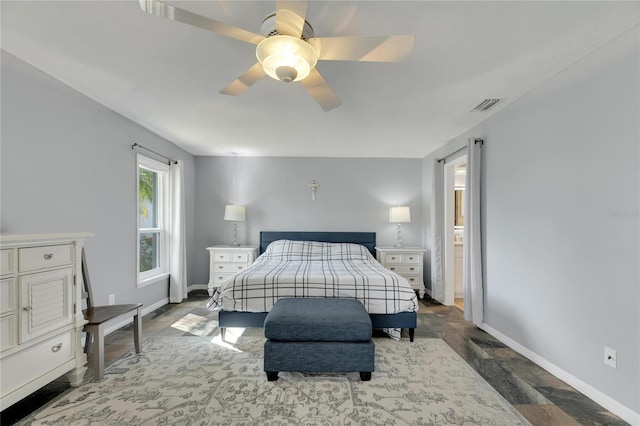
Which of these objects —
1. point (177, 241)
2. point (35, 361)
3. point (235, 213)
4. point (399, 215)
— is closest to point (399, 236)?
point (399, 215)

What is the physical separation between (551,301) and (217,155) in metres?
4.81

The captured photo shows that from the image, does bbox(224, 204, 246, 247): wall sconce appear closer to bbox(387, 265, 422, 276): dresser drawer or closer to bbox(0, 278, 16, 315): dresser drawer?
bbox(387, 265, 422, 276): dresser drawer

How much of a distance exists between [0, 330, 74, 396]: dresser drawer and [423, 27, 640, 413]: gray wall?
359 cm

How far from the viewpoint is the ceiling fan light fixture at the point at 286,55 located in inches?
54.2

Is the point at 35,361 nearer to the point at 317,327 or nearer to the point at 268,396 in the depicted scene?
the point at 268,396

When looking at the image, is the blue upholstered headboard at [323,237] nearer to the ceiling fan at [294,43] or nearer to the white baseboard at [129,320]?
the white baseboard at [129,320]

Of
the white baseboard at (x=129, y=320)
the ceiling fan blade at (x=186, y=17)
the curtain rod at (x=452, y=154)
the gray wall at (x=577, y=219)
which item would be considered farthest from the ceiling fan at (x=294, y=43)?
→ the white baseboard at (x=129, y=320)

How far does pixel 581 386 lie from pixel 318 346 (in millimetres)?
1860

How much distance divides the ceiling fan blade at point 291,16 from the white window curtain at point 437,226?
3.42 metres

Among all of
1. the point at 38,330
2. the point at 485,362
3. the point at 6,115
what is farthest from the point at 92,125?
the point at 485,362

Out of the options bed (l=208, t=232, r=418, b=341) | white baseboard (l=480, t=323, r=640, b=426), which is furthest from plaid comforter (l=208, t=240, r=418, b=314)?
white baseboard (l=480, t=323, r=640, b=426)

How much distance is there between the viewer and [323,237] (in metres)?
4.93

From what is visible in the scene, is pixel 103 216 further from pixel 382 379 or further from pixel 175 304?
pixel 382 379

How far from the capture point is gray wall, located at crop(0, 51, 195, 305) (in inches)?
81.1
